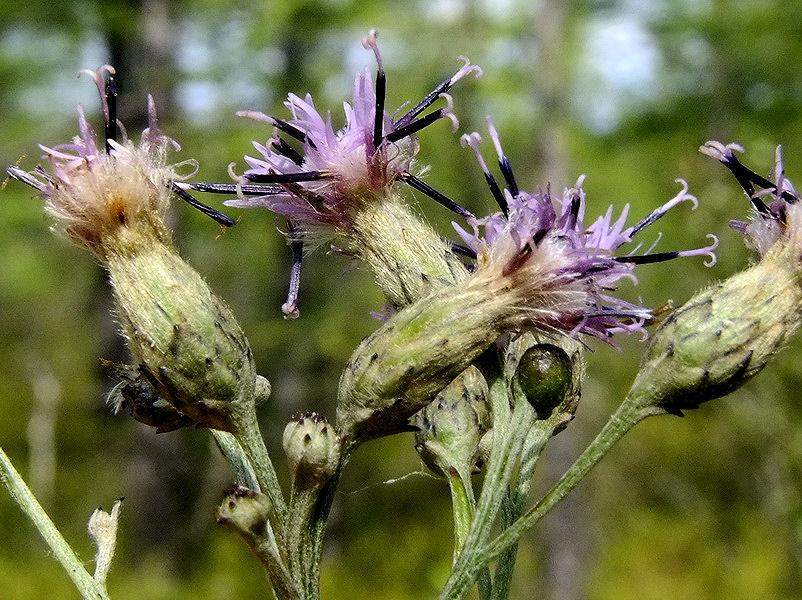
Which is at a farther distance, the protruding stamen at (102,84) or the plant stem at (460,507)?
the protruding stamen at (102,84)

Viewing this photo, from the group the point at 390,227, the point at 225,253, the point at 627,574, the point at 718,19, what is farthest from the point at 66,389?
the point at 390,227

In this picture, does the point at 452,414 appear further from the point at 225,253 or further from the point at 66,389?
the point at 66,389

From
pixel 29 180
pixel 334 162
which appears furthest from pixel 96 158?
pixel 334 162

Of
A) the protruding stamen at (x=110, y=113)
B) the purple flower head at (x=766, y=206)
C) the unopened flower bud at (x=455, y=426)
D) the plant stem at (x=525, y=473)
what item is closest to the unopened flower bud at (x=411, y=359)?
the unopened flower bud at (x=455, y=426)

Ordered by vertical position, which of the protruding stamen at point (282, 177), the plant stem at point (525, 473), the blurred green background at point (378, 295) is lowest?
the blurred green background at point (378, 295)

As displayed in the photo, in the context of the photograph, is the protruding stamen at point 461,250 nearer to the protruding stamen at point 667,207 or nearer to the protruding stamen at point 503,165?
the protruding stamen at point 503,165

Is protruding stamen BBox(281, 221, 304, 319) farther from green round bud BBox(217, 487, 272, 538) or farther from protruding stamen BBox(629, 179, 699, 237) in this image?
protruding stamen BBox(629, 179, 699, 237)
